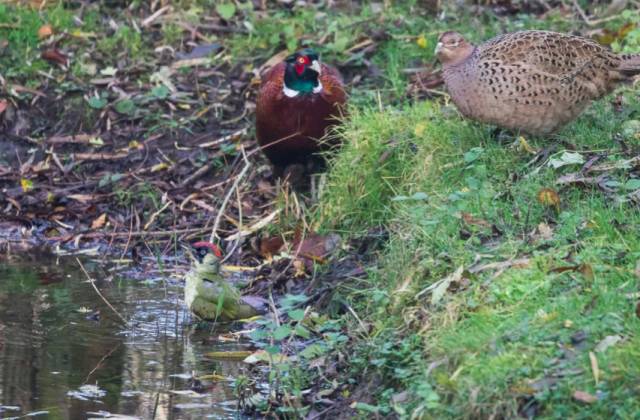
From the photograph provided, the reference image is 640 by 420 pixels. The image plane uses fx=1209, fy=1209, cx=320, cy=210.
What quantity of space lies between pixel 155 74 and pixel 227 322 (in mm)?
3223

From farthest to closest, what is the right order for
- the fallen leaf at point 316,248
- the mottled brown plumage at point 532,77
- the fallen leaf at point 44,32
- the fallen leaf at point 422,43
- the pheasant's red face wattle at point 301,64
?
1. the fallen leaf at point 44,32
2. the fallen leaf at point 422,43
3. the pheasant's red face wattle at point 301,64
4. the fallen leaf at point 316,248
5. the mottled brown plumage at point 532,77

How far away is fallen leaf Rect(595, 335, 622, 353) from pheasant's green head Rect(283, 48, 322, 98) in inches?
138

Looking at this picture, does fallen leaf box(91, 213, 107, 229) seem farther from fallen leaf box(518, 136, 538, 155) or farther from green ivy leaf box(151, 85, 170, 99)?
fallen leaf box(518, 136, 538, 155)

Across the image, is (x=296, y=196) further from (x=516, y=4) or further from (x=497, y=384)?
(x=497, y=384)

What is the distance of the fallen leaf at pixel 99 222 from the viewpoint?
7727mm

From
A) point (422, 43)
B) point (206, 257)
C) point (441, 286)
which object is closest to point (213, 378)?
point (206, 257)

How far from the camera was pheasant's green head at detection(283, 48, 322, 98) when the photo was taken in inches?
281

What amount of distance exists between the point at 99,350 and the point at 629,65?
2.94 meters

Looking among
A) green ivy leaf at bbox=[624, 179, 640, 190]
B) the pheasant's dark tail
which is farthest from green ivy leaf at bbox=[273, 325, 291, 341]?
the pheasant's dark tail

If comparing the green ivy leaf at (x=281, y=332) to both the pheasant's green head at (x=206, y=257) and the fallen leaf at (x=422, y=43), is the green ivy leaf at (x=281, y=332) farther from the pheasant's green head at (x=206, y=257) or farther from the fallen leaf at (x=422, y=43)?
the fallen leaf at (x=422, y=43)

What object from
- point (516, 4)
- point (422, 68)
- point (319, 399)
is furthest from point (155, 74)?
point (319, 399)

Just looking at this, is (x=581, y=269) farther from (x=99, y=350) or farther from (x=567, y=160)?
(x=99, y=350)

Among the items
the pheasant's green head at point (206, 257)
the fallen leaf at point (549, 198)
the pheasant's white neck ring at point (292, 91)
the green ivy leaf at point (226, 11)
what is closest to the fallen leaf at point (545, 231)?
the fallen leaf at point (549, 198)

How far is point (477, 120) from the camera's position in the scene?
5922 mm
